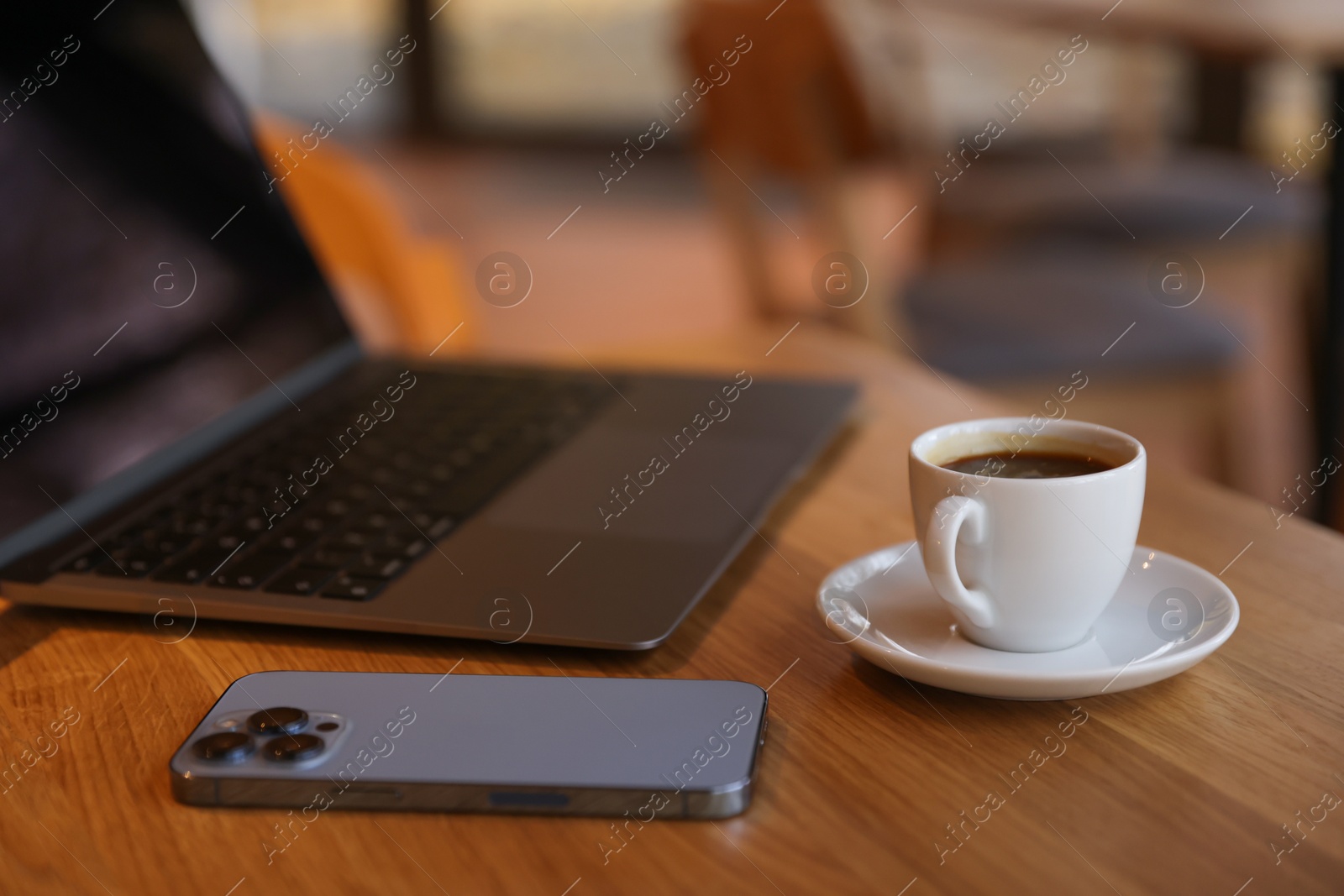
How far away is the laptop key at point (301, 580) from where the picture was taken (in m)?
0.49

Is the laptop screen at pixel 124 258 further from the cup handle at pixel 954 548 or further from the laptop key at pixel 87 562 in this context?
the cup handle at pixel 954 548

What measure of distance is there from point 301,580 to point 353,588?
0.02 meters

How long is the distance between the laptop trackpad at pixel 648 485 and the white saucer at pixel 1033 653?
8 centimetres

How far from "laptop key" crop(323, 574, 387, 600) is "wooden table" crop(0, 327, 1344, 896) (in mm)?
18

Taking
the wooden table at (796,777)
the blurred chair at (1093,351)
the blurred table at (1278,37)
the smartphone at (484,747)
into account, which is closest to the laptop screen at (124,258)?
the wooden table at (796,777)

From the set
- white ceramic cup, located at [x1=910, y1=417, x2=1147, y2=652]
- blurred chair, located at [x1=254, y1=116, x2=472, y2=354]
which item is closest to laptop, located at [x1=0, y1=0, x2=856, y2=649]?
white ceramic cup, located at [x1=910, y1=417, x2=1147, y2=652]

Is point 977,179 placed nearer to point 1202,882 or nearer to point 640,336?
point 640,336

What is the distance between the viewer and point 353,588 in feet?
1.60

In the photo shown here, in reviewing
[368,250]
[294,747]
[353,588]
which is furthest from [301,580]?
[368,250]

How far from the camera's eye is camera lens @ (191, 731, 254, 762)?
375 mm

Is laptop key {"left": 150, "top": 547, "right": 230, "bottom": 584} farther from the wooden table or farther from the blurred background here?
the blurred background

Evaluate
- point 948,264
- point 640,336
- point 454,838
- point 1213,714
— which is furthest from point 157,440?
point 640,336

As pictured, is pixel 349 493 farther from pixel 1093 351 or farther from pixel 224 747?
pixel 1093 351

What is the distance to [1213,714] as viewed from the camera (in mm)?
415
